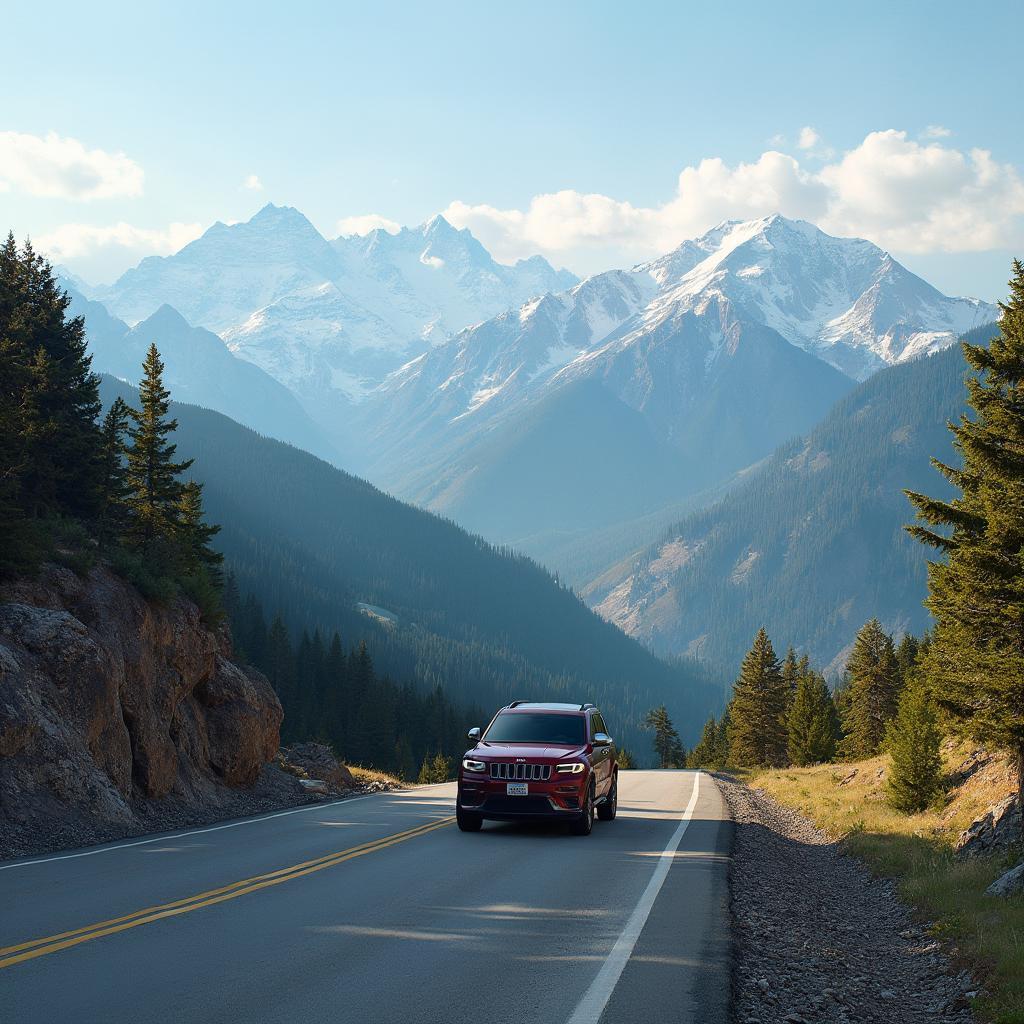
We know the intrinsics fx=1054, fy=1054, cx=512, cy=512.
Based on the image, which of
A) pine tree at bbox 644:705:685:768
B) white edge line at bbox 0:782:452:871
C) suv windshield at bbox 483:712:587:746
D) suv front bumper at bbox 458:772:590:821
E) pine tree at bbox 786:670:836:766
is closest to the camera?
white edge line at bbox 0:782:452:871

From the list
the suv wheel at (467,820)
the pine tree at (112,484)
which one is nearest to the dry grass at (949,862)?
the suv wheel at (467,820)

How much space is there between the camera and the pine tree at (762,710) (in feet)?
233

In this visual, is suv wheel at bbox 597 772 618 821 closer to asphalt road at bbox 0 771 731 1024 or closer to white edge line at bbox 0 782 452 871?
asphalt road at bbox 0 771 731 1024

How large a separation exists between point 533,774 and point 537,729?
5.56 feet

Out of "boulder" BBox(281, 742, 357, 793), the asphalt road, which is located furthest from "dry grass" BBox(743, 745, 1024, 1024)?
"boulder" BBox(281, 742, 357, 793)

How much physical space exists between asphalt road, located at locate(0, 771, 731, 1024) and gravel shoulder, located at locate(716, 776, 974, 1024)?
13.0 inches

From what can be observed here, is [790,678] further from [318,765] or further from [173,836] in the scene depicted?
[173,836]

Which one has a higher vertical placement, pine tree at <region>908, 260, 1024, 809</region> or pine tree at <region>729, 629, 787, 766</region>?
pine tree at <region>908, 260, 1024, 809</region>

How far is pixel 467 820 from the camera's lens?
55.4 feet

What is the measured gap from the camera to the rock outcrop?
16281 millimetres

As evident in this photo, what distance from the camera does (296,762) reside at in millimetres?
35719

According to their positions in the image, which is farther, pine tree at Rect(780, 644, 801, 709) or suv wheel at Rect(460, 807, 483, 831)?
pine tree at Rect(780, 644, 801, 709)

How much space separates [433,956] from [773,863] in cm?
917

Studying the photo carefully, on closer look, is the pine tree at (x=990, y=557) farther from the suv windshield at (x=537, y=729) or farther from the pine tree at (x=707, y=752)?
the pine tree at (x=707, y=752)
